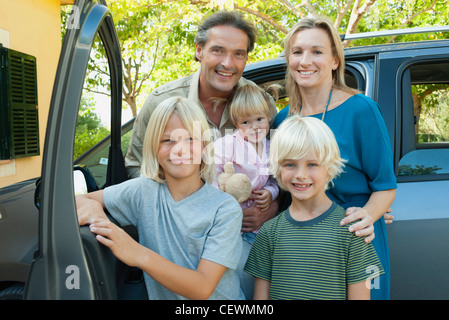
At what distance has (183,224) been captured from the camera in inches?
60.3

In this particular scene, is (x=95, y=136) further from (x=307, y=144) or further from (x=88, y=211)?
(x=307, y=144)

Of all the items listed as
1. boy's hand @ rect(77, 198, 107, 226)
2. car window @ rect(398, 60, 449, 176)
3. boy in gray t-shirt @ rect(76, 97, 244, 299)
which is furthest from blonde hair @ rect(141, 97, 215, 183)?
car window @ rect(398, 60, 449, 176)

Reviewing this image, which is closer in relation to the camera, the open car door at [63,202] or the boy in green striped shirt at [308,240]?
the open car door at [63,202]

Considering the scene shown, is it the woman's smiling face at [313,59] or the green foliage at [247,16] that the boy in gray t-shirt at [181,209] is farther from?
the green foliage at [247,16]

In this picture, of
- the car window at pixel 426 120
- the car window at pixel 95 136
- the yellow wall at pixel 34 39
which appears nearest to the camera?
the car window at pixel 426 120

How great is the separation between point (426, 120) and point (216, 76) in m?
1.35

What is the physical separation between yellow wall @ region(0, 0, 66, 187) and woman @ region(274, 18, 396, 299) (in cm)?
527

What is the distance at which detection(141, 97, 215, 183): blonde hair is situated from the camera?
62.3 inches

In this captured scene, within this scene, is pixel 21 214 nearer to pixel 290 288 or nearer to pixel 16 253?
pixel 16 253

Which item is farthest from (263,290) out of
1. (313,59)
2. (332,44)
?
(332,44)

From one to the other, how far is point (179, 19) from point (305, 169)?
7462 millimetres

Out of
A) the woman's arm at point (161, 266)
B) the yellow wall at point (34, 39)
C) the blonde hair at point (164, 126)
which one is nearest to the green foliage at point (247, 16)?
the yellow wall at point (34, 39)

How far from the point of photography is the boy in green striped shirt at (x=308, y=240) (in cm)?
152

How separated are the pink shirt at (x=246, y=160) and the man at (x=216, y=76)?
6.4 inches
